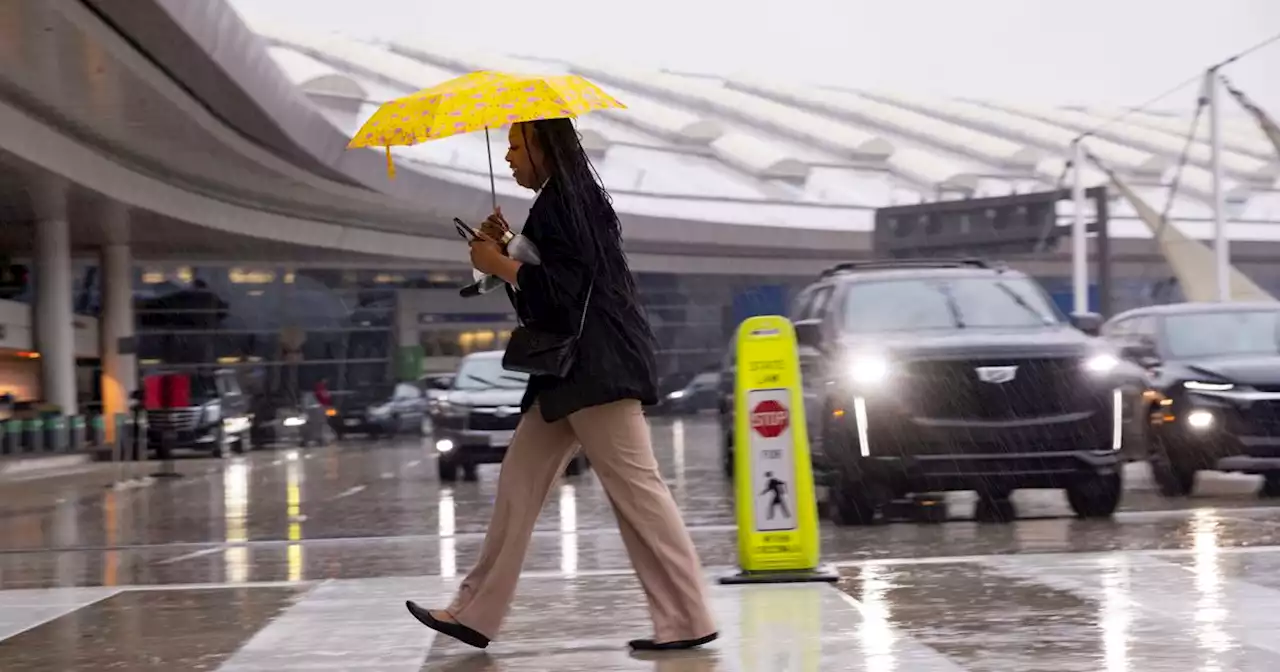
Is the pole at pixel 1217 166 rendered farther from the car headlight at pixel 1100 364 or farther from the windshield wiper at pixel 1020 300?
the car headlight at pixel 1100 364

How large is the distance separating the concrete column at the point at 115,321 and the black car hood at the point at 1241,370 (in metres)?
34.4

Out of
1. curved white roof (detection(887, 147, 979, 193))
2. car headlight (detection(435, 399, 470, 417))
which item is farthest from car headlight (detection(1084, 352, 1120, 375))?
curved white roof (detection(887, 147, 979, 193))

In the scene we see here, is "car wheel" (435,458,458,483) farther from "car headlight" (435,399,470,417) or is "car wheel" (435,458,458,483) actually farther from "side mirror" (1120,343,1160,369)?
"side mirror" (1120,343,1160,369)

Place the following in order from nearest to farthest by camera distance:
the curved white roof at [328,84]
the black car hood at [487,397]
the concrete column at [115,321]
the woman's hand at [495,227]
A: the woman's hand at [495,227]
the black car hood at [487,397]
the concrete column at [115,321]
the curved white roof at [328,84]

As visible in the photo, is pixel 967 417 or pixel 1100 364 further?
pixel 1100 364

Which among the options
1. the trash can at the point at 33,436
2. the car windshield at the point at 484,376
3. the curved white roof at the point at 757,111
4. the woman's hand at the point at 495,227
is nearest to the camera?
the woman's hand at the point at 495,227

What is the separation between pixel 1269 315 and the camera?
15898 millimetres

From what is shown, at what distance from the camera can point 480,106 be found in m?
6.45

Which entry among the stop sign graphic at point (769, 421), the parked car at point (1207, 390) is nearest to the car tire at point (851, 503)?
the parked car at point (1207, 390)

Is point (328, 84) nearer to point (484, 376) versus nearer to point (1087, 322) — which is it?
point (484, 376)

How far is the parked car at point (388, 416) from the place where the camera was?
155 ft

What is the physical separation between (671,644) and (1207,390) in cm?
922

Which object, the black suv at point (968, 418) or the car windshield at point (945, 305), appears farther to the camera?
the car windshield at point (945, 305)

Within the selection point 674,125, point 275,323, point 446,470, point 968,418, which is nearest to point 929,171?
point 674,125
